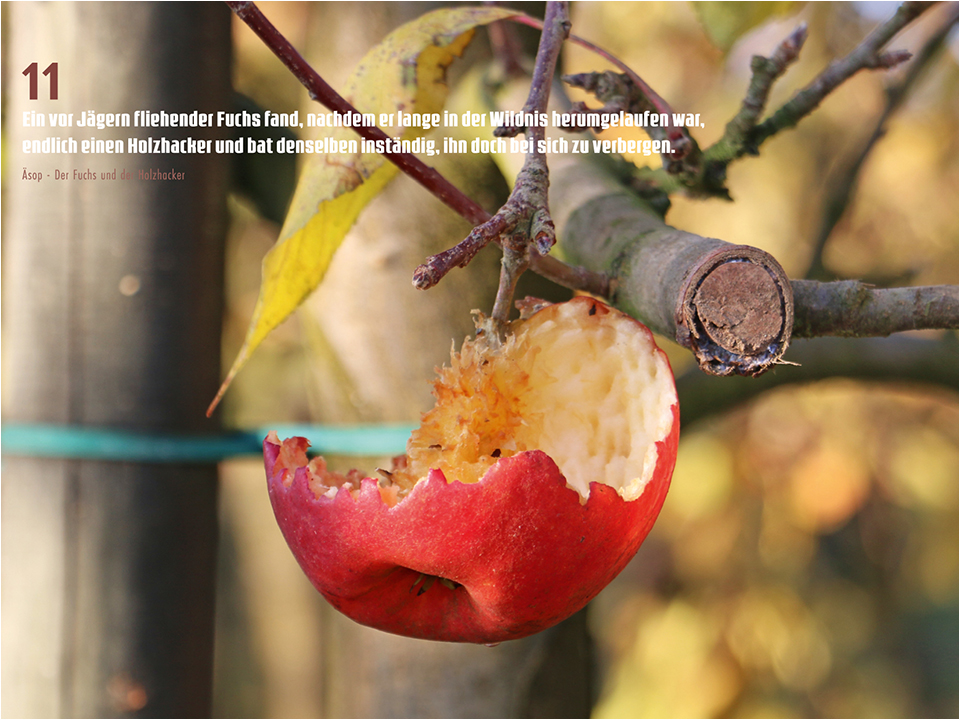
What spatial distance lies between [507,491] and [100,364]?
0.31 m

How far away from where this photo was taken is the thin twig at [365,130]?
8.3 inches

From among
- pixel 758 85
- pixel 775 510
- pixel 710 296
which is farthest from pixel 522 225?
pixel 775 510

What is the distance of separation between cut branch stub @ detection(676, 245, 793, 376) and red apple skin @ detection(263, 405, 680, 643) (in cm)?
3

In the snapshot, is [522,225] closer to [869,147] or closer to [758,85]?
[758,85]

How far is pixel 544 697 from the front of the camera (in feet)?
1.37

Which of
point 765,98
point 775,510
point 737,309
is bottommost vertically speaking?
point 775,510

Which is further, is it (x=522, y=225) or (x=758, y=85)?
(x=758, y=85)

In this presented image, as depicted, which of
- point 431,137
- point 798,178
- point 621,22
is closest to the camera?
point 431,137

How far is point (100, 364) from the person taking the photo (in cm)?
41

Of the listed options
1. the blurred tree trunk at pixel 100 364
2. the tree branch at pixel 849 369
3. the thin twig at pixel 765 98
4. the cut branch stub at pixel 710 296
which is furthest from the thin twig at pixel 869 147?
the blurred tree trunk at pixel 100 364

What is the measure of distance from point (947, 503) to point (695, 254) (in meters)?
0.80

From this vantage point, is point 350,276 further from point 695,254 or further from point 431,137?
point 695,254

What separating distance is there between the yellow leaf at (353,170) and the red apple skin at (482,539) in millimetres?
64

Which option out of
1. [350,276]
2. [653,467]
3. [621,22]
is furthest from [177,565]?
[621,22]
